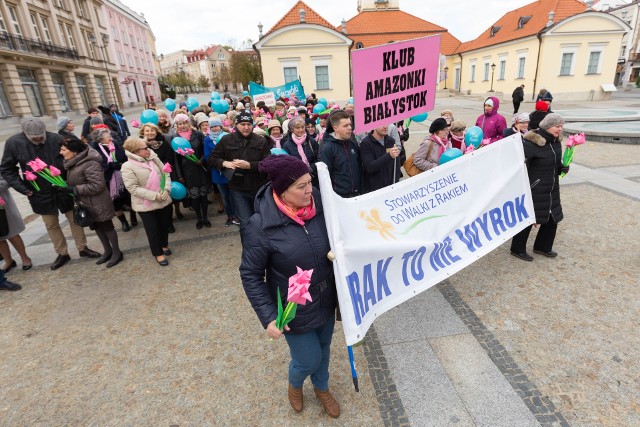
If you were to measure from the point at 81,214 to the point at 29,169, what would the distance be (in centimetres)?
89

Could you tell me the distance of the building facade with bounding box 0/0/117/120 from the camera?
24594 millimetres

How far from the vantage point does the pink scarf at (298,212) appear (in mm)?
2057

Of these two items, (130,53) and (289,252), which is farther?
(130,53)

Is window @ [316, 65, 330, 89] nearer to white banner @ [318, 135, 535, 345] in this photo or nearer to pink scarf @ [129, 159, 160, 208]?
pink scarf @ [129, 159, 160, 208]

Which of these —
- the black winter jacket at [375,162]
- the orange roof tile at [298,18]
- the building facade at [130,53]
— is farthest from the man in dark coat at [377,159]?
the building facade at [130,53]

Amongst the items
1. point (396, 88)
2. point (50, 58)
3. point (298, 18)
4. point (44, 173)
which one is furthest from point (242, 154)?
point (50, 58)

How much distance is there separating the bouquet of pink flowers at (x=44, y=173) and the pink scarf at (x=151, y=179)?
973mm

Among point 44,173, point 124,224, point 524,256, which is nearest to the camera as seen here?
point 524,256

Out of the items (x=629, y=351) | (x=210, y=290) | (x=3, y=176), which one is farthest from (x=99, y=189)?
(x=629, y=351)

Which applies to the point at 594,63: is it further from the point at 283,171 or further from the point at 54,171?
the point at 54,171

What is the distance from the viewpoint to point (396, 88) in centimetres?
356

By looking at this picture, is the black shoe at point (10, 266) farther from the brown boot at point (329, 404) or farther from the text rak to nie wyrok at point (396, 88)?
the text rak to nie wyrok at point (396, 88)

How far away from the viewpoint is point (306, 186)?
2031 millimetres

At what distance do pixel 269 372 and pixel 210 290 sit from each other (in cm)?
164
